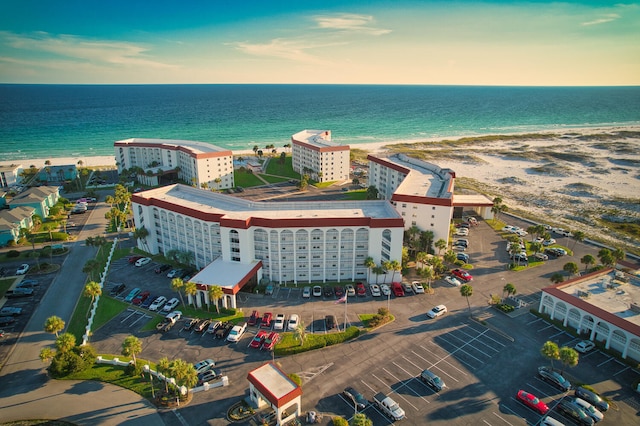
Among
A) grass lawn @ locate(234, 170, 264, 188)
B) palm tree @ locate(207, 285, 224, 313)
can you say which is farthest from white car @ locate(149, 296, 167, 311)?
grass lawn @ locate(234, 170, 264, 188)

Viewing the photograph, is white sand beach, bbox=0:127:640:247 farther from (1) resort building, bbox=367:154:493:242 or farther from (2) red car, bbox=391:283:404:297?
(2) red car, bbox=391:283:404:297

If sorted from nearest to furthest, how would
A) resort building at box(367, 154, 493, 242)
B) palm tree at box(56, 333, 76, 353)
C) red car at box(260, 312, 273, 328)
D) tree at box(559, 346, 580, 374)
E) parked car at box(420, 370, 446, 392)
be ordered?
1. parked car at box(420, 370, 446, 392)
2. tree at box(559, 346, 580, 374)
3. palm tree at box(56, 333, 76, 353)
4. red car at box(260, 312, 273, 328)
5. resort building at box(367, 154, 493, 242)

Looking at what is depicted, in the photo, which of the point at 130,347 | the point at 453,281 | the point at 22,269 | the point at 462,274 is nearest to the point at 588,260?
the point at 462,274

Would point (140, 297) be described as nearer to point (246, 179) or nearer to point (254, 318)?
point (254, 318)

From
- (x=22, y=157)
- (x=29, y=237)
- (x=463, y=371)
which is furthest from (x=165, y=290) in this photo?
(x=22, y=157)

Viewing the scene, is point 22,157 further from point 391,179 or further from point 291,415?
point 291,415

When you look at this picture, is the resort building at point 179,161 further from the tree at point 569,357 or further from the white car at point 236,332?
the tree at point 569,357

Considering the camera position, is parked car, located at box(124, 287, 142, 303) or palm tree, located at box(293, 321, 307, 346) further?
parked car, located at box(124, 287, 142, 303)
